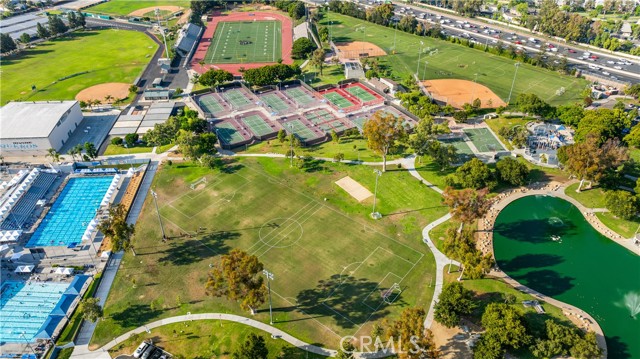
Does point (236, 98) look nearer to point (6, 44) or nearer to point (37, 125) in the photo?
point (37, 125)

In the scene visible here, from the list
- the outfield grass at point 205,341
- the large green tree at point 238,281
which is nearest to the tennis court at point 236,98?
the large green tree at point 238,281

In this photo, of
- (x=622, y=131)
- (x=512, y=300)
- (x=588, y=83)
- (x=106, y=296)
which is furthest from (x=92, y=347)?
(x=588, y=83)

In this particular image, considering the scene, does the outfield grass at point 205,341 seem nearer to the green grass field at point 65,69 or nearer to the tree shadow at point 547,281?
the tree shadow at point 547,281

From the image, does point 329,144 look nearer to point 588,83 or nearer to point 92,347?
point 92,347

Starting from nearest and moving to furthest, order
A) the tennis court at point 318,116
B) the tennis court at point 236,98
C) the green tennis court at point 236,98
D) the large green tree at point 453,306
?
1. the large green tree at point 453,306
2. the tennis court at point 318,116
3. the tennis court at point 236,98
4. the green tennis court at point 236,98

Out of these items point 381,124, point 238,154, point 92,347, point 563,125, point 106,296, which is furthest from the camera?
point 563,125

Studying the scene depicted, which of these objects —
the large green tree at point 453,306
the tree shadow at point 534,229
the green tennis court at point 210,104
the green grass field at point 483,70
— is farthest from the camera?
the green grass field at point 483,70
